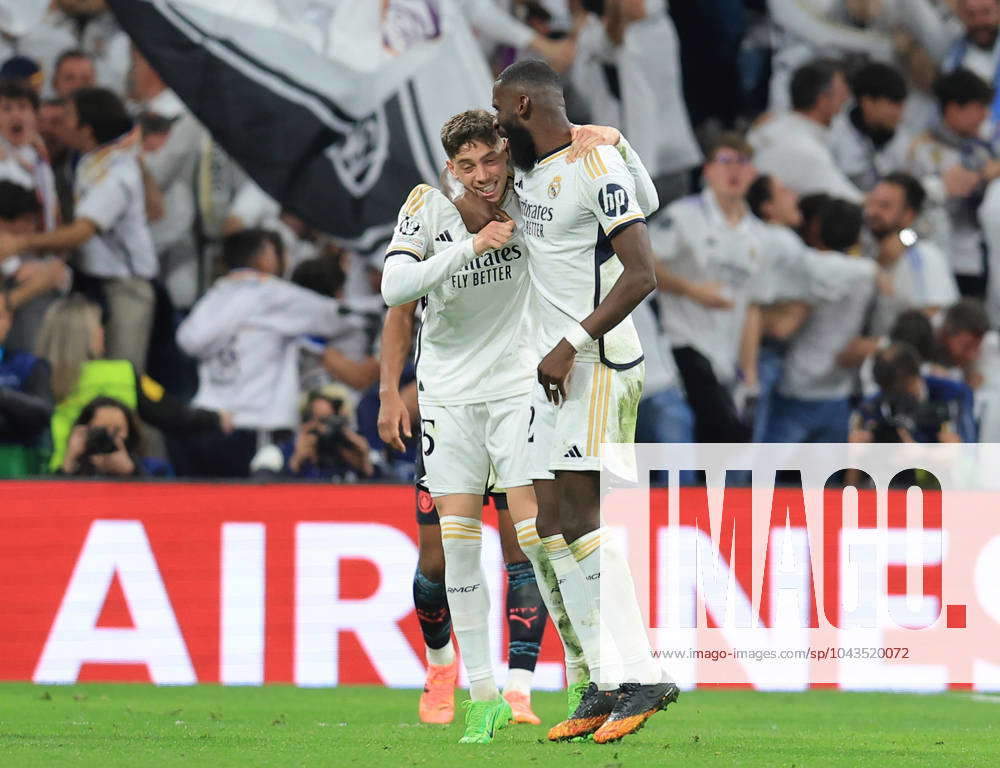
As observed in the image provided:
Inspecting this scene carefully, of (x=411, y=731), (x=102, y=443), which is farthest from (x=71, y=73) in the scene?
(x=411, y=731)

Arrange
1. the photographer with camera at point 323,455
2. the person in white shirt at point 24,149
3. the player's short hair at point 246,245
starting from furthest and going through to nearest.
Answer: the player's short hair at point 246,245, the person in white shirt at point 24,149, the photographer with camera at point 323,455

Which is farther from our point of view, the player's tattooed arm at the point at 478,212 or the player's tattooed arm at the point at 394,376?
the player's tattooed arm at the point at 394,376

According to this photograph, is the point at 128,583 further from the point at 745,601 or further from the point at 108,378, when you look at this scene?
the point at 745,601

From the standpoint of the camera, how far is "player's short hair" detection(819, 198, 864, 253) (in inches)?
A: 436

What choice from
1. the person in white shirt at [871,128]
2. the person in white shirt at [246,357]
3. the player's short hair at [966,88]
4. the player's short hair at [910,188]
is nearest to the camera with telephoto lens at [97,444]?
the person in white shirt at [246,357]

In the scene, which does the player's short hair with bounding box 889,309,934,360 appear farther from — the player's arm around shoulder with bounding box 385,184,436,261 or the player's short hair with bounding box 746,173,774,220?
the player's arm around shoulder with bounding box 385,184,436,261

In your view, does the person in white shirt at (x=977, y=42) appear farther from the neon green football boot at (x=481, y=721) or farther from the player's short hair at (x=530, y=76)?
the neon green football boot at (x=481, y=721)

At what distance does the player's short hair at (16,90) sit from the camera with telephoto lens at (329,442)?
10.0ft

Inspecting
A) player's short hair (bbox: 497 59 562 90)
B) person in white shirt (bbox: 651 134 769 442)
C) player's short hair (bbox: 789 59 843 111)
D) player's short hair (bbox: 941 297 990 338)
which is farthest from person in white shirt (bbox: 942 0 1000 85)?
player's short hair (bbox: 497 59 562 90)

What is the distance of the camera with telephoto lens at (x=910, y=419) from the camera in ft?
33.1

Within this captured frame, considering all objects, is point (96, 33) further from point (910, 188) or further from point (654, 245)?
point (910, 188)

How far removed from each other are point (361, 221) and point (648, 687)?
597cm

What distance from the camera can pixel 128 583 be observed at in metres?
8.78

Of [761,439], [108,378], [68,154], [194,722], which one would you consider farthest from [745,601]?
[68,154]
